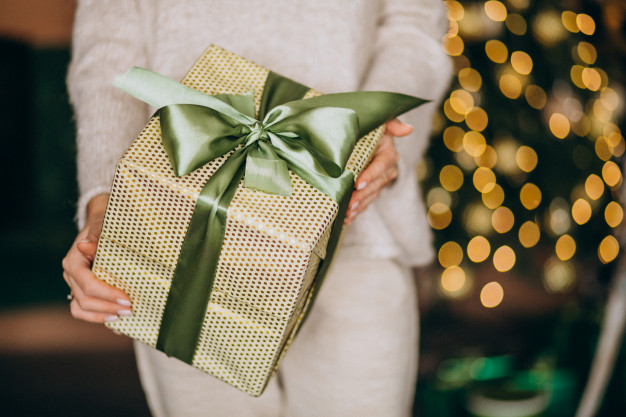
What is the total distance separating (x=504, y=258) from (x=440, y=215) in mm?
232

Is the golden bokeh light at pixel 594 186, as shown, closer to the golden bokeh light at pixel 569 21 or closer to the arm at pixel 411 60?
the golden bokeh light at pixel 569 21

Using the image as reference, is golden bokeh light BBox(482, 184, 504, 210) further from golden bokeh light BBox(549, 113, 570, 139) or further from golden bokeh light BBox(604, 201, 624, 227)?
golden bokeh light BBox(604, 201, 624, 227)

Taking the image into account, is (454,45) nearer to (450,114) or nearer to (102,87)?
(450,114)

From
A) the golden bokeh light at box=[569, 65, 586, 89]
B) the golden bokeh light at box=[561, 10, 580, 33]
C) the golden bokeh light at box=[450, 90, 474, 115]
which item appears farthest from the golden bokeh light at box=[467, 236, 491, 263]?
the golden bokeh light at box=[561, 10, 580, 33]

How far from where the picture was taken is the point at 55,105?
6.90 ft

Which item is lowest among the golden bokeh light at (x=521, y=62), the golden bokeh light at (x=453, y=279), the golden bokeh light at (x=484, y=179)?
the golden bokeh light at (x=453, y=279)

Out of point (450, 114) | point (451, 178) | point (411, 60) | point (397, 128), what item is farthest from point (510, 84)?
point (397, 128)

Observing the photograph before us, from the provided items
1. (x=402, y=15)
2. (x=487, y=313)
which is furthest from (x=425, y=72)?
(x=487, y=313)

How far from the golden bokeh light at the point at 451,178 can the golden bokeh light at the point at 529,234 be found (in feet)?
0.67

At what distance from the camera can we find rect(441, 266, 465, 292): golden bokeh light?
55.6 inches

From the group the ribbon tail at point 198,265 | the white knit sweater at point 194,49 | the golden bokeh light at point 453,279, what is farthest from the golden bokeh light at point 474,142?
the ribbon tail at point 198,265

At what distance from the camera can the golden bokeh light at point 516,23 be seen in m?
1.24

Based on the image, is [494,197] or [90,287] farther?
[494,197]

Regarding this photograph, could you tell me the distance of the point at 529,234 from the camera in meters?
1.33
